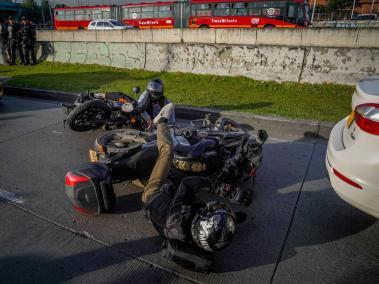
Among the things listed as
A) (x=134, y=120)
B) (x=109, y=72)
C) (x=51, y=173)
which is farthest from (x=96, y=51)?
(x=51, y=173)

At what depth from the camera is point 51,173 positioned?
14.5ft

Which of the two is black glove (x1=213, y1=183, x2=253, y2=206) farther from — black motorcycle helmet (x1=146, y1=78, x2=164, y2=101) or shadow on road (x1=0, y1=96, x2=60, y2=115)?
shadow on road (x1=0, y1=96, x2=60, y2=115)

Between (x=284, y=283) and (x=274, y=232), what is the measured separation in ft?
2.18

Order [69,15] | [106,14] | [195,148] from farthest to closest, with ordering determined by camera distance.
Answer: [69,15]
[106,14]
[195,148]

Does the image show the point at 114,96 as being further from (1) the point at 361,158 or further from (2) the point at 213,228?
(1) the point at 361,158

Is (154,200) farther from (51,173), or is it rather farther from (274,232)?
(51,173)

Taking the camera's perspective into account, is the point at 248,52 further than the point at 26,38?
No

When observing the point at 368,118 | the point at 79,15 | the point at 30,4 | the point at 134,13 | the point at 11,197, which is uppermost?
the point at 30,4

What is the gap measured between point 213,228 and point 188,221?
0.83ft

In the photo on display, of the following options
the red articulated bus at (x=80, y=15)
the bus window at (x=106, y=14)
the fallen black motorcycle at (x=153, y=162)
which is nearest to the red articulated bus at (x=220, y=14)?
the bus window at (x=106, y=14)

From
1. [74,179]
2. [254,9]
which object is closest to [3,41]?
[254,9]

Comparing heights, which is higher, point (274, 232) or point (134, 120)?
point (134, 120)

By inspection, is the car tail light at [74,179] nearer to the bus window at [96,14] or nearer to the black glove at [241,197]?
the black glove at [241,197]

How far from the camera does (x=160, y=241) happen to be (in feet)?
9.80
